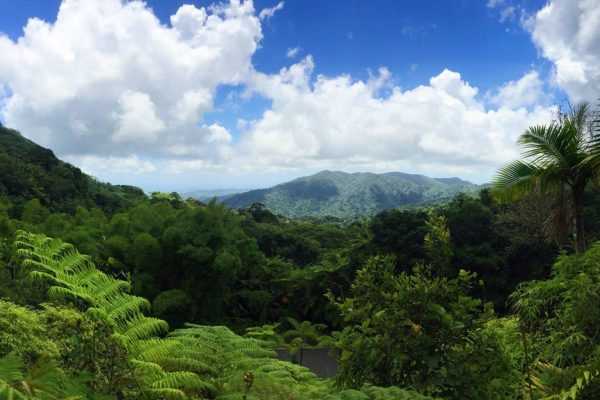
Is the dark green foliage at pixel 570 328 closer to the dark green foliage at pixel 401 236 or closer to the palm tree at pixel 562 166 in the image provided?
the palm tree at pixel 562 166

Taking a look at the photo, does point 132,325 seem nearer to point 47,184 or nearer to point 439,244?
point 439,244

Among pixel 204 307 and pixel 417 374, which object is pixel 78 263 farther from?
pixel 204 307

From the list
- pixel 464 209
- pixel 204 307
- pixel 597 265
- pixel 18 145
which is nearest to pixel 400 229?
pixel 464 209

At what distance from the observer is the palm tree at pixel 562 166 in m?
5.68

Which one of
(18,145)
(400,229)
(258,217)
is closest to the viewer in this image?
(400,229)

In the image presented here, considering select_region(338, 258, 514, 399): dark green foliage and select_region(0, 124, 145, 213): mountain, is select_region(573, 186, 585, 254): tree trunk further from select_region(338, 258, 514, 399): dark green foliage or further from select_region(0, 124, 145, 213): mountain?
select_region(0, 124, 145, 213): mountain

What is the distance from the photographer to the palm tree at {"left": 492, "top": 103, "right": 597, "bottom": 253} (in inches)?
223

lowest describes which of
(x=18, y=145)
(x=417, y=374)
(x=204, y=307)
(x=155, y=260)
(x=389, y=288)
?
(x=204, y=307)

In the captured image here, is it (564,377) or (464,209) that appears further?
(464,209)

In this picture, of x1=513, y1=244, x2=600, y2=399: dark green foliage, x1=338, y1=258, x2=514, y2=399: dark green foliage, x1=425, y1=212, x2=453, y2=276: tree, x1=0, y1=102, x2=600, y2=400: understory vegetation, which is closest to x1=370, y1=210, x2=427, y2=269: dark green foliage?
x1=0, y1=102, x2=600, y2=400: understory vegetation

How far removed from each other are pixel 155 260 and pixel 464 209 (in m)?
13.8

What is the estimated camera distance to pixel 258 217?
172ft

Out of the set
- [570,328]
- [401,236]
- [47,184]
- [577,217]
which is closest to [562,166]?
[577,217]

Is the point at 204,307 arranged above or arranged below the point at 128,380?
below
